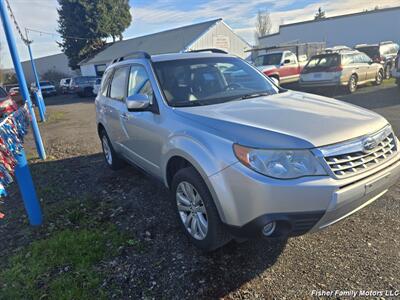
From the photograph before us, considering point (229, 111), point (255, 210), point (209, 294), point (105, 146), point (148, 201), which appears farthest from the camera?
point (105, 146)

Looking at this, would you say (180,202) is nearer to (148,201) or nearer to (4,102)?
(148,201)

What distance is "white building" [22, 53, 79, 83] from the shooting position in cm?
5203

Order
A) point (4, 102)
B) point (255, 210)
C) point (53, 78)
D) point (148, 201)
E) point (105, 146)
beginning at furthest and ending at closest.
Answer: point (53, 78)
point (4, 102)
point (105, 146)
point (148, 201)
point (255, 210)

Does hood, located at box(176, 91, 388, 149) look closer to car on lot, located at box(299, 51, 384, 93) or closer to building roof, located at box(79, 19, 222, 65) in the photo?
car on lot, located at box(299, 51, 384, 93)

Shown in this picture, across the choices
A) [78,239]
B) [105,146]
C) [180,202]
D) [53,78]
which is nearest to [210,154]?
[180,202]

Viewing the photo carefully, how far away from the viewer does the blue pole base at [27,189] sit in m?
3.63

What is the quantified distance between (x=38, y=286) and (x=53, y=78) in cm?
5334

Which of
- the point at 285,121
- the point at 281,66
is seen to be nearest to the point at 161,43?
the point at 281,66

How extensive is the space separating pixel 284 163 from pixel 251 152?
0.84 feet

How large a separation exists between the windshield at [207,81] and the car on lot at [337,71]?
31.5ft

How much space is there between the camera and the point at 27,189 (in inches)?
148

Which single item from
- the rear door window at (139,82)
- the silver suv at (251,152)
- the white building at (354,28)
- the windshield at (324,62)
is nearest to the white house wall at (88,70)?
the white building at (354,28)

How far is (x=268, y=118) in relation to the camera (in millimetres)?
2781

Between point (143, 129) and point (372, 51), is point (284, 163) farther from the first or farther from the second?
point (372, 51)
